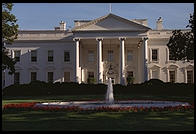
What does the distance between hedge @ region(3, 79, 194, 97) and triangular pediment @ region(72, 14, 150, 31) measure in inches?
445

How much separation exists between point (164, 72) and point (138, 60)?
4.50 m

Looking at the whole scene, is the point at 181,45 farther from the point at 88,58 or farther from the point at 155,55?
A: the point at 88,58

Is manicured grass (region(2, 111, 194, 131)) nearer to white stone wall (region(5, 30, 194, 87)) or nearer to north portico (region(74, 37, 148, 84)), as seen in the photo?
north portico (region(74, 37, 148, 84))

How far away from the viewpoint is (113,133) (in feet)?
32.9

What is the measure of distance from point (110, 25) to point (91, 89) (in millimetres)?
12786

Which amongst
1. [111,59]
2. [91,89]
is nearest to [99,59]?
[111,59]

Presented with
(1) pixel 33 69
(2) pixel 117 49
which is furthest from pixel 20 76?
(2) pixel 117 49

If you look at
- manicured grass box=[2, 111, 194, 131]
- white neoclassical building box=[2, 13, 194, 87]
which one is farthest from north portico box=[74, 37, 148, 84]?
manicured grass box=[2, 111, 194, 131]

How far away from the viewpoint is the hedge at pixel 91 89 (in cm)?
3950

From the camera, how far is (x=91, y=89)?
41656mm

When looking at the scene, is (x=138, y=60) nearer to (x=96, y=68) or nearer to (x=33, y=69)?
(x=96, y=68)

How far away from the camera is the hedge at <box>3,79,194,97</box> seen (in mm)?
39500

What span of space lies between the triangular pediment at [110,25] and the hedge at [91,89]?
11.3m

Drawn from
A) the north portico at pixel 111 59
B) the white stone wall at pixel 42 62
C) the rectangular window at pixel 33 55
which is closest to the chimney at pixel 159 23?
the north portico at pixel 111 59
